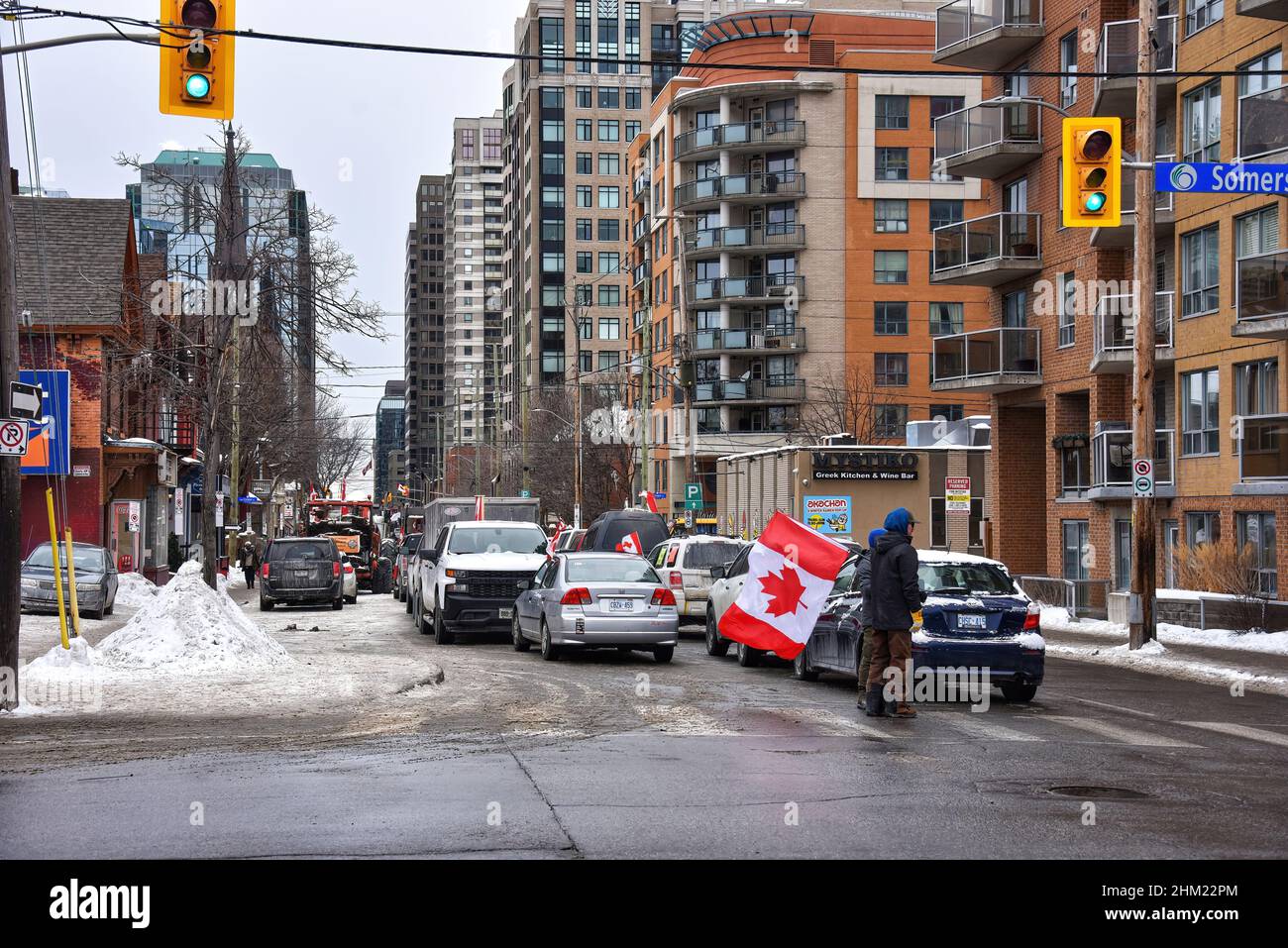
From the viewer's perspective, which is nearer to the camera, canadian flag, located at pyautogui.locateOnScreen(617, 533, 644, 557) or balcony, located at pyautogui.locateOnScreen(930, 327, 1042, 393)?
canadian flag, located at pyautogui.locateOnScreen(617, 533, 644, 557)

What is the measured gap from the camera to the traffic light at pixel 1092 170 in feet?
60.6

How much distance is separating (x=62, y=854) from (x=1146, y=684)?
15.2 m

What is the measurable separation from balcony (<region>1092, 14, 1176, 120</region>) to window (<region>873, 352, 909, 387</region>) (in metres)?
44.9

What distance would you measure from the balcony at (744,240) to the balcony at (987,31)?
38687mm

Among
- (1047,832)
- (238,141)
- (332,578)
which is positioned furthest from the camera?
(332,578)

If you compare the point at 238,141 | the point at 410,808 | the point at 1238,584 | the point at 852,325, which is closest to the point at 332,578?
the point at 238,141

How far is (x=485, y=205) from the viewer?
184 metres

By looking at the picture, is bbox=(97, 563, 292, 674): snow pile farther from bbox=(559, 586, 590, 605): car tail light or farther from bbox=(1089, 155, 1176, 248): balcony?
bbox=(1089, 155, 1176, 248): balcony

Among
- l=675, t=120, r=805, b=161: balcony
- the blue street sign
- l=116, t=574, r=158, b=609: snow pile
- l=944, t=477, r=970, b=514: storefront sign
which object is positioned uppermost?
l=675, t=120, r=805, b=161: balcony

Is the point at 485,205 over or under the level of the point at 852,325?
over

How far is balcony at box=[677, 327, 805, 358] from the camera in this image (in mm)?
81875

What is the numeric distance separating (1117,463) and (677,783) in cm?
2725

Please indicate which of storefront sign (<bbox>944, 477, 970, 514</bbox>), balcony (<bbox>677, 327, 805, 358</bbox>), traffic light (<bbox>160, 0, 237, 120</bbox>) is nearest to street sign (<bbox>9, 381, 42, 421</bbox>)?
traffic light (<bbox>160, 0, 237, 120</bbox>)
